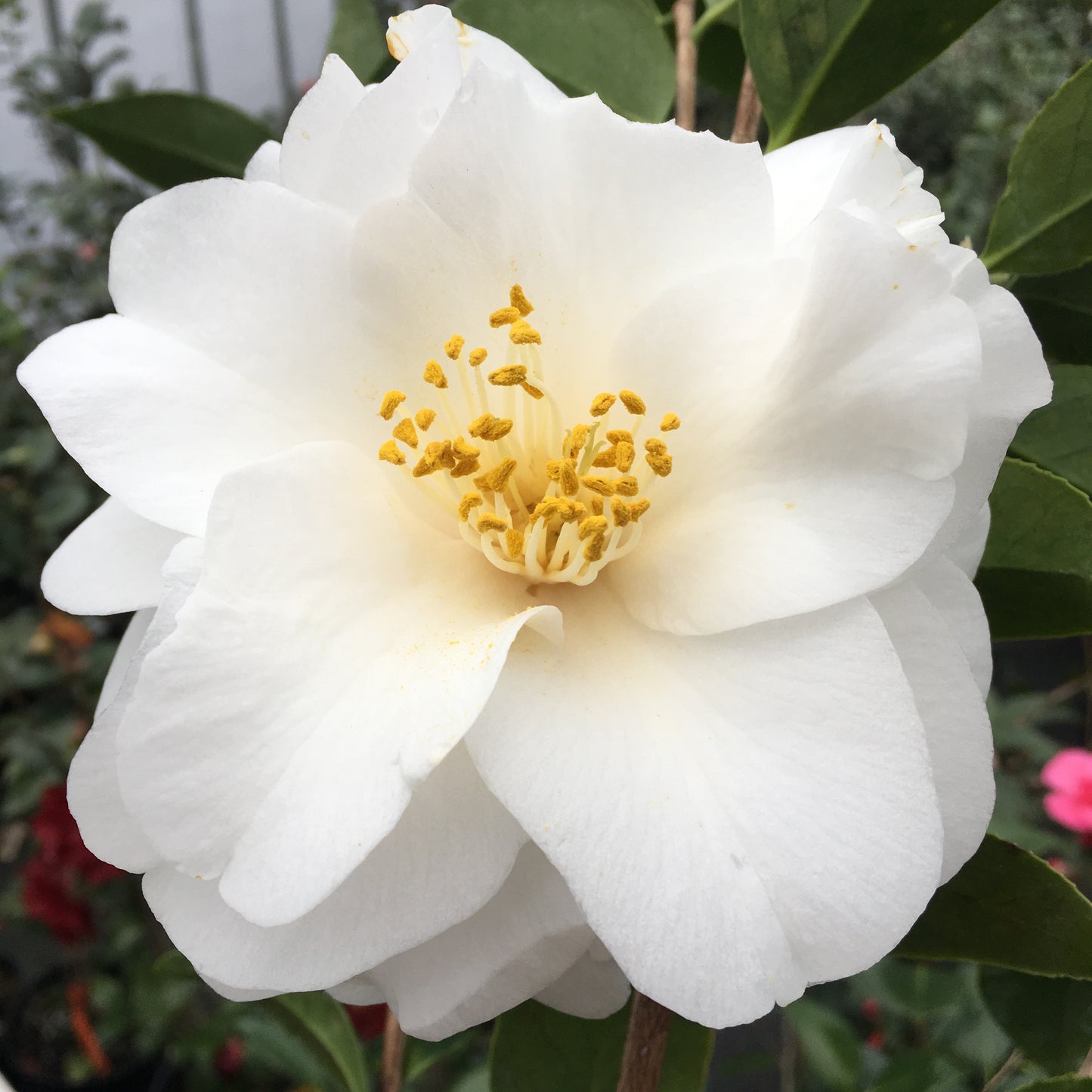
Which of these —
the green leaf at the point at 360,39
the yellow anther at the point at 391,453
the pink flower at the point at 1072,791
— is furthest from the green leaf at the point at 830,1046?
the green leaf at the point at 360,39

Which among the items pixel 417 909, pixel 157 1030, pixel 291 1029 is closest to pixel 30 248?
pixel 157 1030

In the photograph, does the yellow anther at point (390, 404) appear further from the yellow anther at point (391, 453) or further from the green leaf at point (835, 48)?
the green leaf at point (835, 48)

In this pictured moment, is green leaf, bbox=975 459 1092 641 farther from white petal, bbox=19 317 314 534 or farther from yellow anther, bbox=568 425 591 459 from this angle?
white petal, bbox=19 317 314 534

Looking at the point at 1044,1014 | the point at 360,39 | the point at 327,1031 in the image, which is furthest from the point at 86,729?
the point at 1044,1014

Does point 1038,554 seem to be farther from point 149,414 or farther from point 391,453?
point 149,414

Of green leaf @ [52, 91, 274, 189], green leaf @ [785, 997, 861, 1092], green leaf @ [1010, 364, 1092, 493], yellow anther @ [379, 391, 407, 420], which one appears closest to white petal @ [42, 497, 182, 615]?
yellow anther @ [379, 391, 407, 420]

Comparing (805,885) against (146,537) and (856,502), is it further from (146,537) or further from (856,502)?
(146,537)
